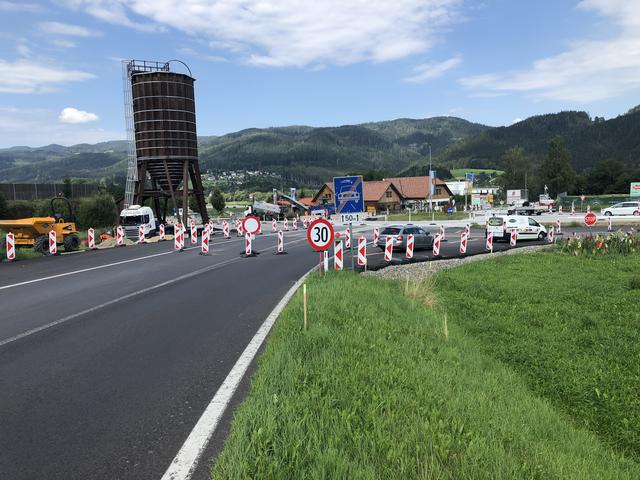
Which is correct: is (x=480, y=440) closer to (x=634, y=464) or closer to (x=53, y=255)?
(x=634, y=464)

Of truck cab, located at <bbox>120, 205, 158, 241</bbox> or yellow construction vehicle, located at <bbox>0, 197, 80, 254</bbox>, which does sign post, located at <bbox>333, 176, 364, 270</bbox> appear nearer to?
yellow construction vehicle, located at <bbox>0, 197, 80, 254</bbox>

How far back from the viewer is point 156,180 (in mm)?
44094

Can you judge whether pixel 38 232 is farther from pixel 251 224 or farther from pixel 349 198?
pixel 349 198

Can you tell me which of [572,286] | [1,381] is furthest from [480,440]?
[572,286]

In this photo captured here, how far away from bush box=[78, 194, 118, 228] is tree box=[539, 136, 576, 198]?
93.5 metres

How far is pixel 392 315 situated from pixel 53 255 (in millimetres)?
19053

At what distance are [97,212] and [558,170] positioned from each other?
96.6m

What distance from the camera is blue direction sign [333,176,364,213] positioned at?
1338cm

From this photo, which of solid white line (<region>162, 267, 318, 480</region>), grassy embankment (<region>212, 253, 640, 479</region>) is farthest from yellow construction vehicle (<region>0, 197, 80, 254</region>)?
solid white line (<region>162, 267, 318, 480</region>)

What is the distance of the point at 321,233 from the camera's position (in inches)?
453

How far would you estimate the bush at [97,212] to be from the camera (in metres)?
45.5

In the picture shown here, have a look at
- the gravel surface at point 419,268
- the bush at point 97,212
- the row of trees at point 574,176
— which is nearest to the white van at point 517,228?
the gravel surface at point 419,268

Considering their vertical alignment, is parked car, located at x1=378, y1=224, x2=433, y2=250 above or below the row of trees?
below

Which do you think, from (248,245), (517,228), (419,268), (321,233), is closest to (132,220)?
(248,245)
